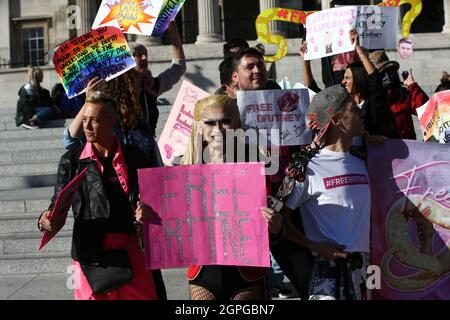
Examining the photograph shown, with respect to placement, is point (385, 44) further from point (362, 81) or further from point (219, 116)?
point (219, 116)

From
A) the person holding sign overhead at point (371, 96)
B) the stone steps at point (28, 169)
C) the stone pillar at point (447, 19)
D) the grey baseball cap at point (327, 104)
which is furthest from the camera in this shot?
the stone pillar at point (447, 19)

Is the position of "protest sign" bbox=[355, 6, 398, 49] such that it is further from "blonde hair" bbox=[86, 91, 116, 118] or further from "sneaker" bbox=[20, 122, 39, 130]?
"sneaker" bbox=[20, 122, 39, 130]

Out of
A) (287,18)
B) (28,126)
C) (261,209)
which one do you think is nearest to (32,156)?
(28,126)

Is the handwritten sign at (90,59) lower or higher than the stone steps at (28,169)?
higher

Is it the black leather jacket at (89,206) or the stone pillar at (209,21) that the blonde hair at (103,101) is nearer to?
the black leather jacket at (89,206)

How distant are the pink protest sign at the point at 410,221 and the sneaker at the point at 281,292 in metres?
2.41

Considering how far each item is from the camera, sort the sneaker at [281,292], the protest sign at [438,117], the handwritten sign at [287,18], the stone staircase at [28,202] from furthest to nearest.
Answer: the handwritten sign at [287,18], the stone staircase at [28,202], the sneaker at [281,292], the protest sign at [438,117]

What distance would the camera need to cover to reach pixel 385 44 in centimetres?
791

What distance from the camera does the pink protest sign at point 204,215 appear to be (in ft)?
14.8

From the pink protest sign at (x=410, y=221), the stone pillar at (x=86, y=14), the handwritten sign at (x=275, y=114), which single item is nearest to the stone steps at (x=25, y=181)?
the handwritten sign at (x=275, y=114)

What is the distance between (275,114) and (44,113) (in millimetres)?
13390

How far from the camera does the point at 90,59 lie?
6324mm

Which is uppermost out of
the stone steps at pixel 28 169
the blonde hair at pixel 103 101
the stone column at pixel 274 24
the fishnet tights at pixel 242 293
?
the stone column at pixel 274 24
